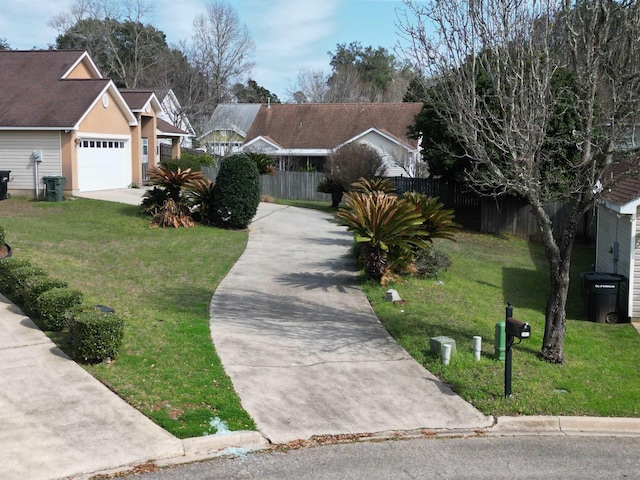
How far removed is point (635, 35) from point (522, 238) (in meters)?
16.2

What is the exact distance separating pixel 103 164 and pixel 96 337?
21.0 m

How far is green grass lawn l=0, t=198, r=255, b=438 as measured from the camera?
745 centimetres

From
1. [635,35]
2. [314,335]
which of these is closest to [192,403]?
[314,335]

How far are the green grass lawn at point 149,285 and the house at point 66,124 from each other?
5.84 ft

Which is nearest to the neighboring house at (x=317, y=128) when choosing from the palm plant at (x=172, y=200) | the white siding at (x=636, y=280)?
the palm plant at (x=172, y=200)

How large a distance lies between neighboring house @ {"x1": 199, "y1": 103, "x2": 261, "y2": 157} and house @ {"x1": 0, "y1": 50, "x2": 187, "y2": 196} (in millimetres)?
12940

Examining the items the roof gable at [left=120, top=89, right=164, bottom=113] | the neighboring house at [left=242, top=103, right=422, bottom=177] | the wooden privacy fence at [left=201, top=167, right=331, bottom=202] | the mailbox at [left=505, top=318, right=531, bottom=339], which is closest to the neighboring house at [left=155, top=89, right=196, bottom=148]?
the neighboring house at [left=242, top=103, right=422, bottom=177]

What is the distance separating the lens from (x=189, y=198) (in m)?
20.5

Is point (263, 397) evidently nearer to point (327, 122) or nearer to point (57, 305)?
point (57, 305)

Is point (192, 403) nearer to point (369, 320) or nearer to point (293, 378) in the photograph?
point (293, 378)

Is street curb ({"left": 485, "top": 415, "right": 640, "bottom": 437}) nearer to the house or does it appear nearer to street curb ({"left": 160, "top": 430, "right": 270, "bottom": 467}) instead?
street curb ({"left": 160, "top": 430, "right": 270, "bottom": 467})

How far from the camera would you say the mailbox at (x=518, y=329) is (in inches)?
307

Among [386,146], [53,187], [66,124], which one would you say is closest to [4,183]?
[53,187]

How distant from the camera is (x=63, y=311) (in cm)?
936
